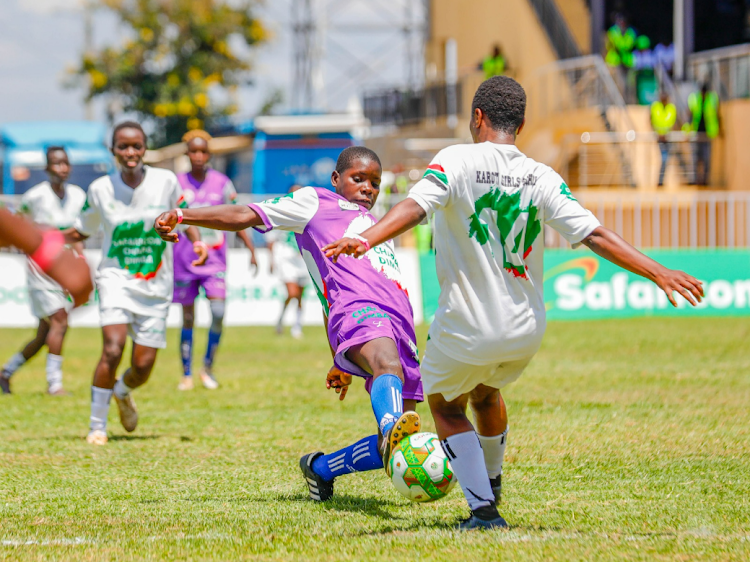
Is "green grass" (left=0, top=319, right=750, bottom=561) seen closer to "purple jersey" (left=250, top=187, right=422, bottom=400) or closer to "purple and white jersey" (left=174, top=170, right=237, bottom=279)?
"purple jersey" (left=250, top=187, right=422, bottom=400)

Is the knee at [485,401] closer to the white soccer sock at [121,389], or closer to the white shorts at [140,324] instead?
the white shorts at [140,324]

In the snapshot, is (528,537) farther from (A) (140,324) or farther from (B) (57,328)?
(B) (57,328)

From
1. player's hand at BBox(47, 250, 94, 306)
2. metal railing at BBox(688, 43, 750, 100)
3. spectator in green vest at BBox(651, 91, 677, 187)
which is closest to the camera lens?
player's hand at BBox(47, 250, 94, 306)

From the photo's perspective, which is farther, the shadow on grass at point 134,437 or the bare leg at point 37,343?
the bare leg at point 37,343

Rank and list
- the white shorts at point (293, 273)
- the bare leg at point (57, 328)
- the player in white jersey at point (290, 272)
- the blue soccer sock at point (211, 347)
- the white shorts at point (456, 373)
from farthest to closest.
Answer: the white shorts at point (293, 273) → the player in white jersey at point (290, 272) → the blue soccer sock at point (211, 347) → the bare leg at point (57, 328) → the white shorts at point (456, 373)

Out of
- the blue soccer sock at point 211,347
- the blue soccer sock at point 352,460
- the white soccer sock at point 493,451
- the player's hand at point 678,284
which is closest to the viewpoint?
the player's hand at point 678,284

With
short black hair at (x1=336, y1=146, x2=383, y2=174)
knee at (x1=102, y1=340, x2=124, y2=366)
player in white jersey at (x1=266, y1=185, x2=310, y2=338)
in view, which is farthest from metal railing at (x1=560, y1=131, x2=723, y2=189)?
short black hair at (x1=336, y1=146, x2=383, y2=174)

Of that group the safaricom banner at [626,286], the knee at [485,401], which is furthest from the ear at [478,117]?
the safaricom banner at [626,286]

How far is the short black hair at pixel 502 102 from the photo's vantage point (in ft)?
15.6

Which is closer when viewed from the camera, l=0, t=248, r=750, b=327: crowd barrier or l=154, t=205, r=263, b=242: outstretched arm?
l=154, t=205, r=263, b=242: outstretched arm

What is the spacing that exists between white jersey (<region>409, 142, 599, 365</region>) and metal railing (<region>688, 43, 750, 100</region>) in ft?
62.0

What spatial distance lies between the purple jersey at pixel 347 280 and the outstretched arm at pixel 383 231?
871 mm

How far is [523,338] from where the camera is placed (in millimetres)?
4691

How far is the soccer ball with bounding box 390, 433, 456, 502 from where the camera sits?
4.58m
